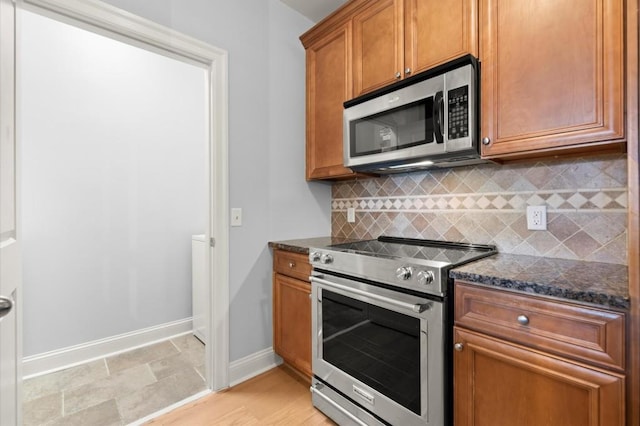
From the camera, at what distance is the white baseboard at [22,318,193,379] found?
2070 mm

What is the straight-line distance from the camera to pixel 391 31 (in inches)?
67.2

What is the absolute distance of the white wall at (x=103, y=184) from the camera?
2.11 m

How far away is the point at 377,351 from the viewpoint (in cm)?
142

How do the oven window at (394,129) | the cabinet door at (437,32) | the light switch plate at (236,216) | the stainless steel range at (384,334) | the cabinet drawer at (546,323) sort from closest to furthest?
the cabinet drawer at (546,323) < the stainless steel range at (384,334) < the cabinet door at (437,32) < the oven window at (394,129) < the light switch plate at (236,216)

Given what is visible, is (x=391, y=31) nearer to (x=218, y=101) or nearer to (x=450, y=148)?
(x=450, y=148)

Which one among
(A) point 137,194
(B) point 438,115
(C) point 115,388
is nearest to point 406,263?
(B) point 438,115

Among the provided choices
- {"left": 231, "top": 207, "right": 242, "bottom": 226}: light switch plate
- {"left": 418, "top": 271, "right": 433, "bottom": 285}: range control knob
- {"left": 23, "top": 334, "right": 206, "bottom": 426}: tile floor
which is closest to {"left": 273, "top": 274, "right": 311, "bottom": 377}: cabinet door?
{"left": 231, "top": 207, "right": 242, "bottom": 226}: light switch plate

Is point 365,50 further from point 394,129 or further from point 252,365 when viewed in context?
point 252,365

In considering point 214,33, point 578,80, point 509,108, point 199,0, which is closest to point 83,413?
point 214,33

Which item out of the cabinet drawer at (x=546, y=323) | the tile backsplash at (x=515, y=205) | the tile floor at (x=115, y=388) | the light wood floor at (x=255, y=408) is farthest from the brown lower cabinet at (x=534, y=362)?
the tile floor at (x=115, y=388)

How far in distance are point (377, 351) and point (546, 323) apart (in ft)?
2.36

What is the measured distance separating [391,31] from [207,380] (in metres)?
2.44

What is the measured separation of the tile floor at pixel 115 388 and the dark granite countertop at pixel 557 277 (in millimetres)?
1865

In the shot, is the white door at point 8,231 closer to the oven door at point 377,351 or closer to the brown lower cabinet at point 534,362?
the oven door at point 377,351
